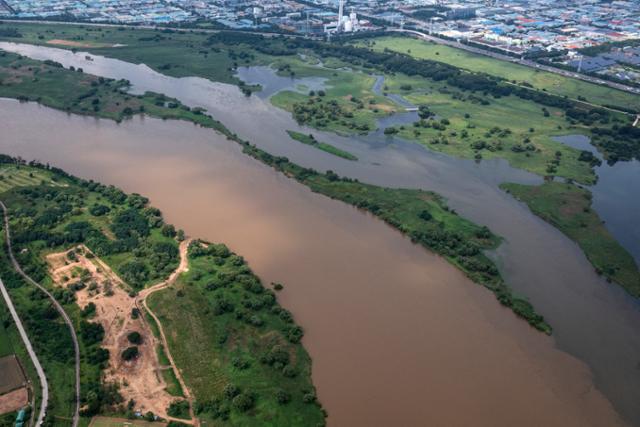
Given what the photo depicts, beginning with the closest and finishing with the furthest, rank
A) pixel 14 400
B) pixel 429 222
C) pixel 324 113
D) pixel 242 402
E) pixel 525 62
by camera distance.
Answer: pixel 14 400, pixel 242 402, pixel 429 222, pixel 324 113, pixel 525 62

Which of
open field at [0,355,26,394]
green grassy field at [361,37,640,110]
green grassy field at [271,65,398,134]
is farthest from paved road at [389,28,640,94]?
open field at [0,355,26,394]

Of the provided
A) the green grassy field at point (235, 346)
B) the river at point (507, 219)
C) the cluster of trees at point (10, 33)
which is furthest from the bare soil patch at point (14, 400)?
the cluster of trees at point (10, 33)

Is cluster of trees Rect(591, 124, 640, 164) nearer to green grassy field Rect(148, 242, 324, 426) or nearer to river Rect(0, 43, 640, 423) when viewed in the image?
river Rect(0, 43, 640, 423)

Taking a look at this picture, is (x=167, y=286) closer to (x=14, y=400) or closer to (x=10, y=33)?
(x=14, y=400)

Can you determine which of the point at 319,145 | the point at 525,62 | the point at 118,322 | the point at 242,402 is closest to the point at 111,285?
the point at 118,322

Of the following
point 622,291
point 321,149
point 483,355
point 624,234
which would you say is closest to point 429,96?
point 321,149
